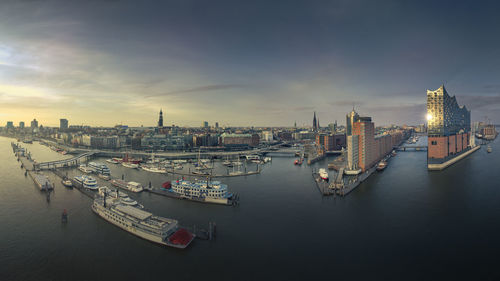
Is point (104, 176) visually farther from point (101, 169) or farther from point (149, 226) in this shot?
point (149, 226)

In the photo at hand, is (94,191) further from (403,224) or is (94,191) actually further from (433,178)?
(433,178)

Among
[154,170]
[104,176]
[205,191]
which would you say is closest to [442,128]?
[205,191]

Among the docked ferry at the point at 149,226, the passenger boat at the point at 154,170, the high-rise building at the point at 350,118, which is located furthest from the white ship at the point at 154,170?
the high-rise building at the point at 350,118

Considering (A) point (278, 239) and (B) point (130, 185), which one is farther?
(B) point (130, 185)

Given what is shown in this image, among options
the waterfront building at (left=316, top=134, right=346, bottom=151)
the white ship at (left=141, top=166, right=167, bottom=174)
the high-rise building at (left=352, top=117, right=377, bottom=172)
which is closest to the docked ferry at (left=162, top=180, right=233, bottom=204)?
the white ship at (left=141, top=166, right=167, bottom=174)

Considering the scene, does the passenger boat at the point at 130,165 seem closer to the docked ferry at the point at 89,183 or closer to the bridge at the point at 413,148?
the docked ferry at the point at 89,183

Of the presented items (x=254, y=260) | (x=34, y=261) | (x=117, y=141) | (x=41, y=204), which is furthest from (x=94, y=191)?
(x=117, y=141)
